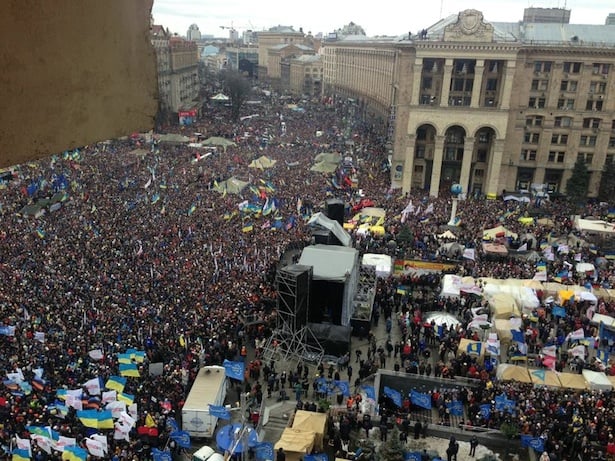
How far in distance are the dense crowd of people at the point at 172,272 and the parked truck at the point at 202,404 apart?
0.58 meters

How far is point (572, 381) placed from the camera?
1797 centimetres

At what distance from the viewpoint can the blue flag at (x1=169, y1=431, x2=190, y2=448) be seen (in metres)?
14.8

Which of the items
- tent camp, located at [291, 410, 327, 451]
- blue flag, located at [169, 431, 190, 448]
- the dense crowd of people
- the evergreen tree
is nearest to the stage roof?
the dense crowd of people

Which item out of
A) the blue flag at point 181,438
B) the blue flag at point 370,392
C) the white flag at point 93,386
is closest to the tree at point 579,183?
the blue flag at point 370,392

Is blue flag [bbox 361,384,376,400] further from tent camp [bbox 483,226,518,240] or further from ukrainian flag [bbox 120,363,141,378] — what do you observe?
tent camp [bbox 483,226,518,240]

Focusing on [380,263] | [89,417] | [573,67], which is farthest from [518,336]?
[573,67]

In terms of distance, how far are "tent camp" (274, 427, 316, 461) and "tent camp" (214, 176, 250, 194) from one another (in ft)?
79.5

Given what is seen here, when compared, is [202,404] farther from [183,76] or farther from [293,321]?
[183,76]

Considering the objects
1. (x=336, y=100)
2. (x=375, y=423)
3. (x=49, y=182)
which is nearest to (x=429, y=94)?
(x=49, y=182)

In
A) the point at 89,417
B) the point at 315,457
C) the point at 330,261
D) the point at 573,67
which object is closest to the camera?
the point at 315,457

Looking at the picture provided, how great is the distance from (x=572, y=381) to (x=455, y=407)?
13.9 ft

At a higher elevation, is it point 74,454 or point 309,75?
point 309,75

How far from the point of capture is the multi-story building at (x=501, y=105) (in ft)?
135

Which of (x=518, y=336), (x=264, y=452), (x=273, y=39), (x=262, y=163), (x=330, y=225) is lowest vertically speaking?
(x=264, y=452)
